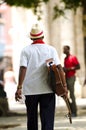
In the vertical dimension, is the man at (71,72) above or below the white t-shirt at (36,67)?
below

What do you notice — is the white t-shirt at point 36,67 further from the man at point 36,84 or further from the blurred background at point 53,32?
the blurred background at point 53,32

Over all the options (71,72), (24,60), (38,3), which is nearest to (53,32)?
(38,3)

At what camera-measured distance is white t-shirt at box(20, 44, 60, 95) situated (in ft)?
24.9

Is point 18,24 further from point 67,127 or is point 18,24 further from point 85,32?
point 67,127

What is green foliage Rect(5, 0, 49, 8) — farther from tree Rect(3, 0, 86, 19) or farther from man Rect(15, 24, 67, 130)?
man Rect(15, 24, 67, 130)

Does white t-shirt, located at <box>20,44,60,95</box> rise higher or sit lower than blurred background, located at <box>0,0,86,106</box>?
higher

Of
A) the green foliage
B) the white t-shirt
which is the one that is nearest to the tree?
the green foliage

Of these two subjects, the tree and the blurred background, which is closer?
the tree

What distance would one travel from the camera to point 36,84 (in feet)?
25.0

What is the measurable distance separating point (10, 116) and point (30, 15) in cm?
1081

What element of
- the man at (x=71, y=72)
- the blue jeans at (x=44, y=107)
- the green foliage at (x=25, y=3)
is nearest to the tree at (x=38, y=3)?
the green foliage at (x=25, y=3)

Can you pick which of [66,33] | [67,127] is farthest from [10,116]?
[66,33]

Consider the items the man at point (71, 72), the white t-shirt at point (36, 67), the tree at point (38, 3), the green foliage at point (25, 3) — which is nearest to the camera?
the white t-shirt at point (36, 67)

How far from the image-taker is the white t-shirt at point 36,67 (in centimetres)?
760
